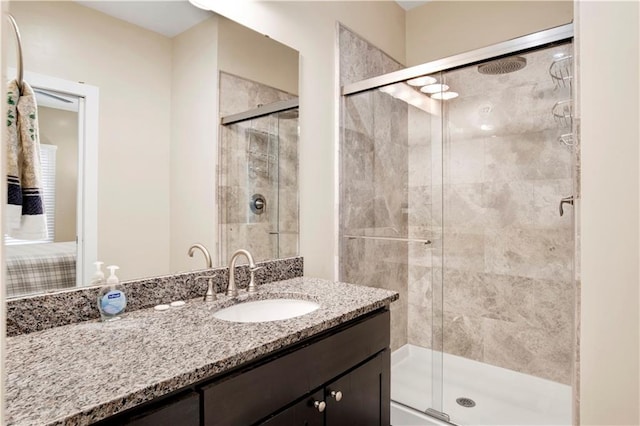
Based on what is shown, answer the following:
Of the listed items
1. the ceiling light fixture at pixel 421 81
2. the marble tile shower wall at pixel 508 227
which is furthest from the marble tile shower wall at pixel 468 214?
the ceiling light fixture at pixel 421 81

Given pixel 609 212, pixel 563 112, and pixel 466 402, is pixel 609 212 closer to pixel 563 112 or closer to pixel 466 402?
pixel 563 112

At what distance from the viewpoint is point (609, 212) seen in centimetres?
130

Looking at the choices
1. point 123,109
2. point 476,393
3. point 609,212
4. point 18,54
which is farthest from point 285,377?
point 476,393

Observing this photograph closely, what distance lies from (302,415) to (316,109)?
1.53 m

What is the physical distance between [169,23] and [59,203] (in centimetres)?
76

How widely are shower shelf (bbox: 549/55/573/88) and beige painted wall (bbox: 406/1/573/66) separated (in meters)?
0.45

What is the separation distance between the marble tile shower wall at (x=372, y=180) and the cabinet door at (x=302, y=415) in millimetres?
1136

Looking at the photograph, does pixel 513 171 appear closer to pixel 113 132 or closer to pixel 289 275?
pixel 289 275

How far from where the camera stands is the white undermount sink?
136 centimetres

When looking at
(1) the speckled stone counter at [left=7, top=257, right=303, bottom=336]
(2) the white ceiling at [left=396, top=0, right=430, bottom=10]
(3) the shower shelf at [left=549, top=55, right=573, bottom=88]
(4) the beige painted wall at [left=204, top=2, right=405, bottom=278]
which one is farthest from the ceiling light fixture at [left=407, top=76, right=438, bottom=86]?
(1) the speckled stone counter at [left=7, top=257, right=303, bottom=336]

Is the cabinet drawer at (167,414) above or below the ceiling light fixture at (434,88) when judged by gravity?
below

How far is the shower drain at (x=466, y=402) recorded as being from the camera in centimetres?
212

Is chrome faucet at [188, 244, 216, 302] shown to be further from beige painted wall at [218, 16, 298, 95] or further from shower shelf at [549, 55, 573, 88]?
shower shelf at [549, 55, 573, 88]

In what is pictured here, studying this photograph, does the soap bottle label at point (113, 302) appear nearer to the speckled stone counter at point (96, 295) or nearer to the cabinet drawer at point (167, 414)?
the speckled stone counter at point (96, 295)
